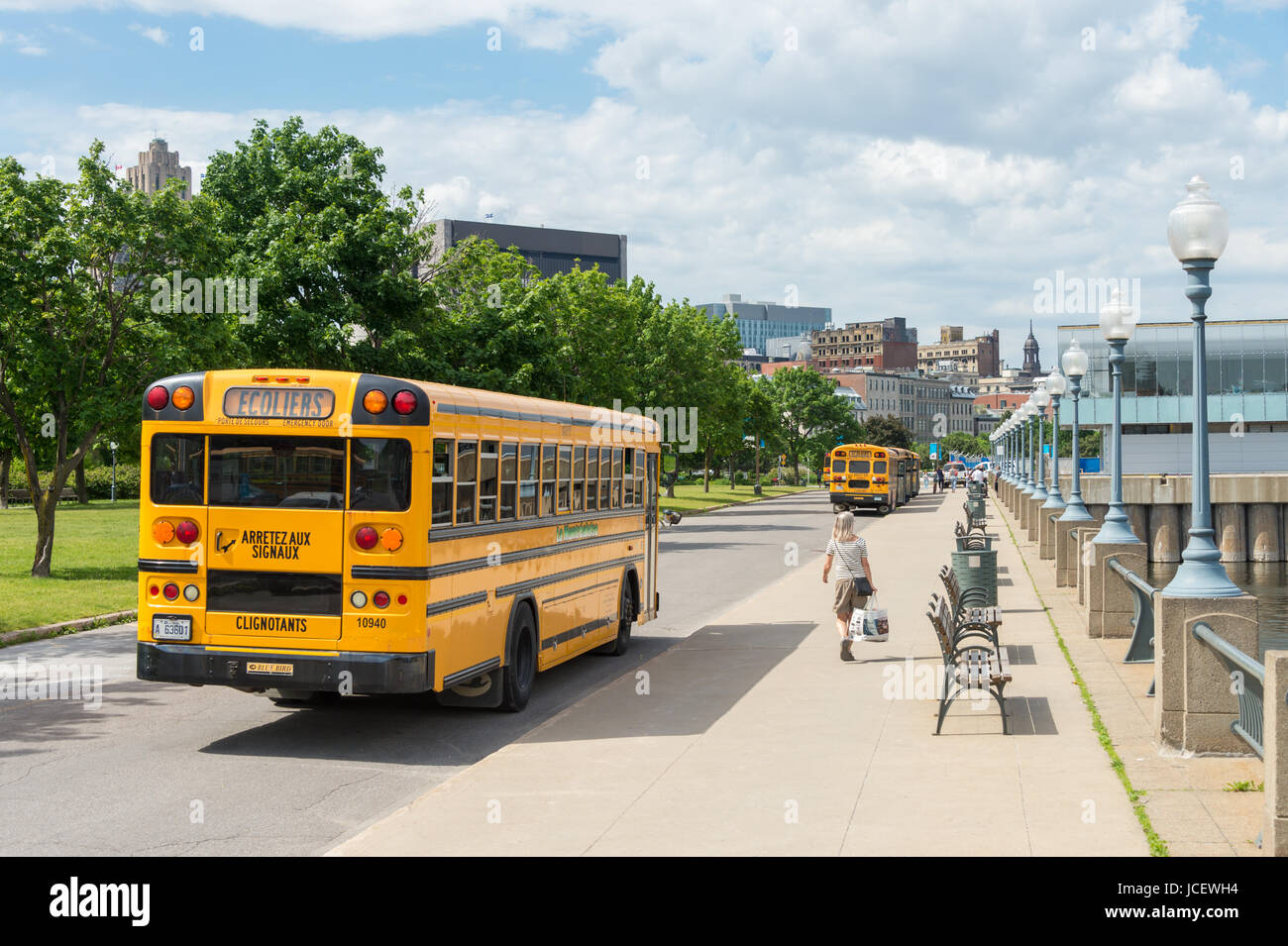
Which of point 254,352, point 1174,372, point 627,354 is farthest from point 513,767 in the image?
point 1174,372

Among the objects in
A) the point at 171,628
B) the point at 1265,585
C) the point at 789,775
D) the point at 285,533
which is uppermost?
the point at 285,533

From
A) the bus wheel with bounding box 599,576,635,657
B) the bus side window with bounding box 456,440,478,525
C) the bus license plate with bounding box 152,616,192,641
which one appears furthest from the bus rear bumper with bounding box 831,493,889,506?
the bus license plate with bounding box 152,616,192,641

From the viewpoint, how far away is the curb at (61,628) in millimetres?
16250

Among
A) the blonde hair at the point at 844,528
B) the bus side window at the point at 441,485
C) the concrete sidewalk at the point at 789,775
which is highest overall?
the bus side window at the point at 441,485

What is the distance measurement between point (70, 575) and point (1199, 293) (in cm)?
2054

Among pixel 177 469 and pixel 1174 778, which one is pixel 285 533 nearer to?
pixel 177 469

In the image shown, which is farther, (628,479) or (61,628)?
(61,628)

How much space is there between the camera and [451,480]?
10391 millimetres

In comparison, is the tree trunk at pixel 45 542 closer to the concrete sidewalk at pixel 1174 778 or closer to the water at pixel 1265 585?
the concrete sidewalk at pixel 1174 778

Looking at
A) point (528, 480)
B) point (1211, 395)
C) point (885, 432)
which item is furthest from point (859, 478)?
point (885, 432)

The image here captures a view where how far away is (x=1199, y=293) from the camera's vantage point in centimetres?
961

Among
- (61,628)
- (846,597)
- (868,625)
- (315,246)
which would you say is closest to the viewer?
(846,597)

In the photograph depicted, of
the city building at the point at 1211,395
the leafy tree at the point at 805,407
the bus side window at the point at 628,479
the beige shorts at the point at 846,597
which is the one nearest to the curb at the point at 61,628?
the bus side window at the point at 628,479

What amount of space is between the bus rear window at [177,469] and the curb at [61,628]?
7116mm
